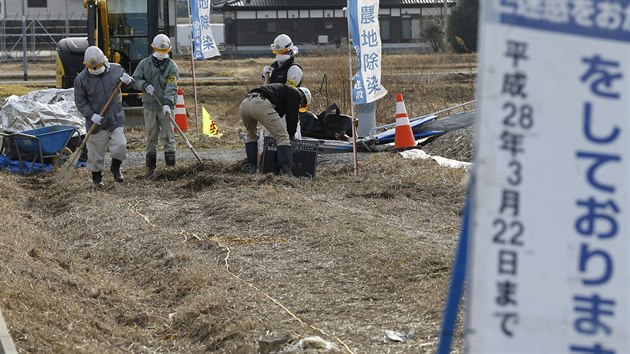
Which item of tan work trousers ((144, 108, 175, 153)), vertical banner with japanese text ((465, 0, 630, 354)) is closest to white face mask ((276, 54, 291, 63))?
tan work trousers ((144, 108, 175, 153))

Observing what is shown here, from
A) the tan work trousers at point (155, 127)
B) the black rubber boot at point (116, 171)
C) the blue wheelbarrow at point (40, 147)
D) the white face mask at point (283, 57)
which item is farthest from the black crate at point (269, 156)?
the blue wheelbarrow at point (40, 147)

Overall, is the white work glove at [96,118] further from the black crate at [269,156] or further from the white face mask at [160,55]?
the black crate at [269,156]

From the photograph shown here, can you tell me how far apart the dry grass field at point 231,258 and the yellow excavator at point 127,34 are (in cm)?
647

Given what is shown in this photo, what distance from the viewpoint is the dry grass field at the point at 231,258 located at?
667 centimetres

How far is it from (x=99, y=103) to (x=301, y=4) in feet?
133

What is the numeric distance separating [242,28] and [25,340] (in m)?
→ 47.9

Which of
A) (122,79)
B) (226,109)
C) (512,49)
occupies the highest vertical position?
(512,49)

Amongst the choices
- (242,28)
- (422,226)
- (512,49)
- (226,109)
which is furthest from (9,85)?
(512,49)

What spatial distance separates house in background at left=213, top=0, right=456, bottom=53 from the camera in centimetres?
5225

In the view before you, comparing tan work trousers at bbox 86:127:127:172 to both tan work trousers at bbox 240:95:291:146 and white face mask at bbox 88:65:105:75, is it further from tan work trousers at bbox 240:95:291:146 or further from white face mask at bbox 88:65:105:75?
tan work trousers at bbox 240:95:291:146

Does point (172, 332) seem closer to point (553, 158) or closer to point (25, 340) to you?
point (25, 340)

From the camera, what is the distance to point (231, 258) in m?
8.95

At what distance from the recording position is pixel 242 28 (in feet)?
176

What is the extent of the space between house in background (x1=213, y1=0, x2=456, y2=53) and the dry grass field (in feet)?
122
